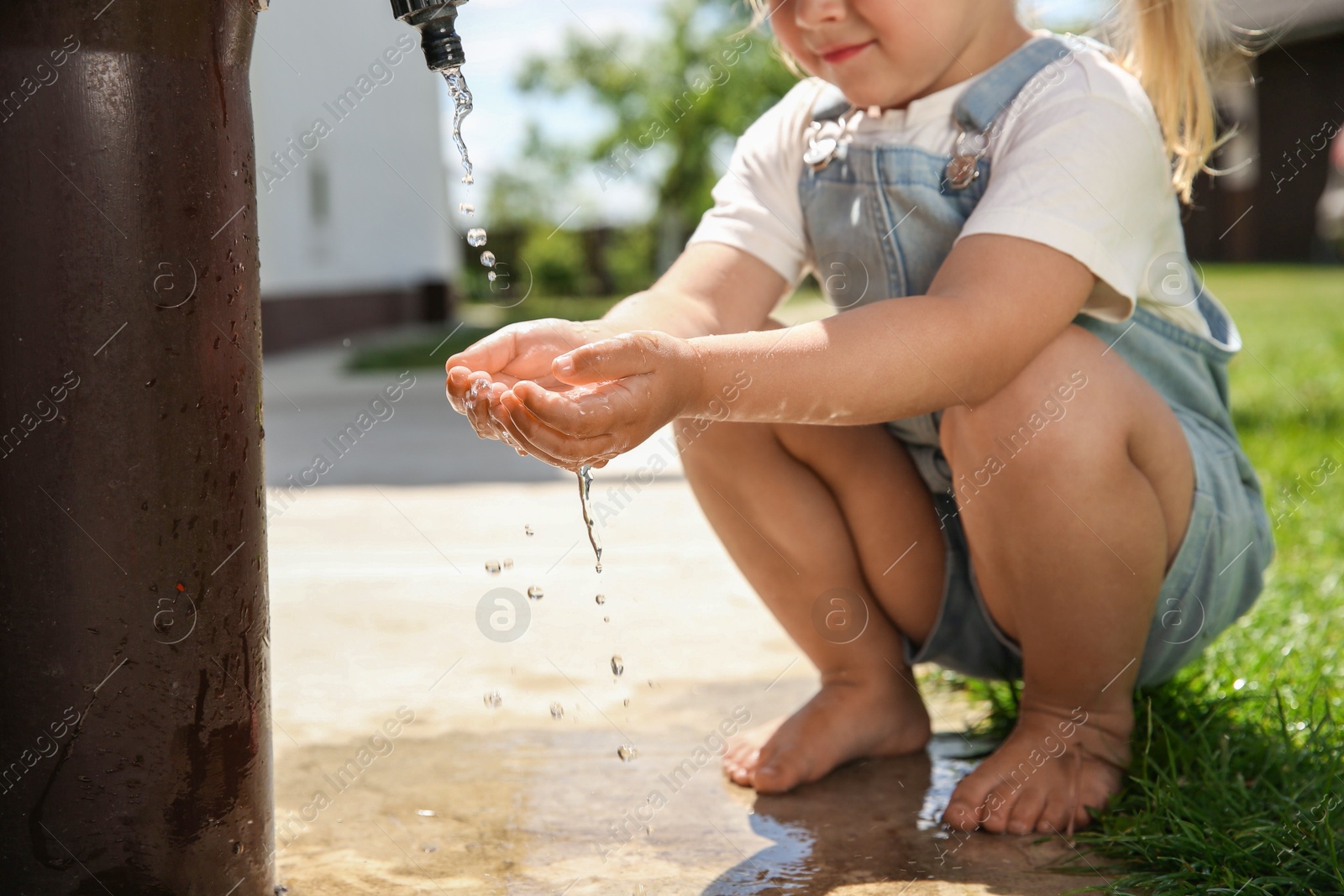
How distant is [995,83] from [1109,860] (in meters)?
0.98

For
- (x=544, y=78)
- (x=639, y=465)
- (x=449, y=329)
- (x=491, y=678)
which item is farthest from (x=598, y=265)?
(x=491, y=678)

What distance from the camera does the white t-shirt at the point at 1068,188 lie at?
5.01 feet

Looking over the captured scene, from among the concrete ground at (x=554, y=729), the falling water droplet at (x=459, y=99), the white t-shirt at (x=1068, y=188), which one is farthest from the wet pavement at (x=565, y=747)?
the falling water droplet at (x=459, y=99)

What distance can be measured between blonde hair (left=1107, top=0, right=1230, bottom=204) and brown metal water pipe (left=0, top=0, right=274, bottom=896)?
46.3 inches

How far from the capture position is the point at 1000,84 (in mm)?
1708

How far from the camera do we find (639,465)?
13.9 feet

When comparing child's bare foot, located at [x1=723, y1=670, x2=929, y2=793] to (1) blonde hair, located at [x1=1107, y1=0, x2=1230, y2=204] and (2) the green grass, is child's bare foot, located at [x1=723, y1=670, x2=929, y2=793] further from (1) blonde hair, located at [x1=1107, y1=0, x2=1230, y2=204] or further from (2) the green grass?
(1) blonde hair, located at [x1=1107, y1=0, x2=1230, y2=204]

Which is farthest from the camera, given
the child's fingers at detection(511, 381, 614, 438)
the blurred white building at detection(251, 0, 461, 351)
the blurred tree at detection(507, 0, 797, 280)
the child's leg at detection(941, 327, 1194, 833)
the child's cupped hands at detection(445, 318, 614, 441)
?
the blurred tree at detection(507, 0, 797, 280)

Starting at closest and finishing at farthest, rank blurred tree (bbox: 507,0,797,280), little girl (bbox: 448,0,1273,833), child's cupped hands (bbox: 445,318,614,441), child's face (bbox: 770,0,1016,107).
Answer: child's cupped hands (bbox: 445,318,614,441) → little girl (bbox: 448,0,1273,833) → child's face (bbox: 770,0,1016,107) → blurred tree (bbox: 507,0,797,280)

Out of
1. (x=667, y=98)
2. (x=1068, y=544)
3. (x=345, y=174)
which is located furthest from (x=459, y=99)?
(x=667, y=98)

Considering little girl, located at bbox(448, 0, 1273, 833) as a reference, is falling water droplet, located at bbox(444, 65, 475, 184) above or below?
above

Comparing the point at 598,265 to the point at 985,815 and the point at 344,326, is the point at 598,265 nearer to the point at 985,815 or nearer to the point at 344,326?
the point at 344,326

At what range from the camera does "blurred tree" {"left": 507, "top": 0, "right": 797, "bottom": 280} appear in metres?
24.2

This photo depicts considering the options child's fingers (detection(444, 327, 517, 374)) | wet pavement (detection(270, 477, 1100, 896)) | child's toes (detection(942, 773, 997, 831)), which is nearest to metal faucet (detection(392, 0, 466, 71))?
child's fingers (detection(444, 327, 517, 374))
